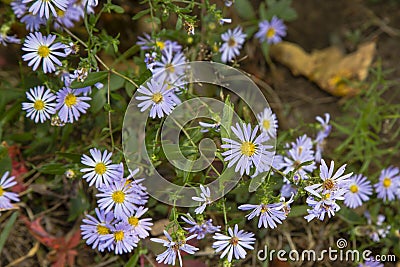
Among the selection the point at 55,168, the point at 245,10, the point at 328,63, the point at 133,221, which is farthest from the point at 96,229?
the point at 328,63

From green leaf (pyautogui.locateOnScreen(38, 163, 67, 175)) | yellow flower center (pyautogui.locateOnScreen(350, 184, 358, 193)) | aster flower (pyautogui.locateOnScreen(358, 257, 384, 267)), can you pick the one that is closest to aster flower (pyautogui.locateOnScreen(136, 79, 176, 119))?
green leaf (pyautogui.locateOnScreen(38, 163, 67, 175))

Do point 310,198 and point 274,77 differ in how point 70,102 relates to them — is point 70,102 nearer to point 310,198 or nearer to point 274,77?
point 310,198

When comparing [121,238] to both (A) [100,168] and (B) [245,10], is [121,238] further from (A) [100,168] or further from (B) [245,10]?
(B) [245,10]

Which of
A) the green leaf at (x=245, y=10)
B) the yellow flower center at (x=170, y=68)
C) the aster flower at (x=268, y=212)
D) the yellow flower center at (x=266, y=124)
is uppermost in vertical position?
the green leaf at (x=245, y=10)

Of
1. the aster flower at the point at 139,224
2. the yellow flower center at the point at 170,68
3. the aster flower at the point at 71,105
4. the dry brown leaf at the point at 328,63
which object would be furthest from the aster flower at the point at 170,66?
the dry brown leaf at the point at 328,63

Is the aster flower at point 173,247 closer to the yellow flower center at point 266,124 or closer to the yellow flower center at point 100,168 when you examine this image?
the yellow flower center at point 100,168

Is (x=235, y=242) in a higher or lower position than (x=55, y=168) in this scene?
lower

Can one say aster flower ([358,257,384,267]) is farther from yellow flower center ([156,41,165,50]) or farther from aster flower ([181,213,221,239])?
yellow flower center ([156,41,165,50])
